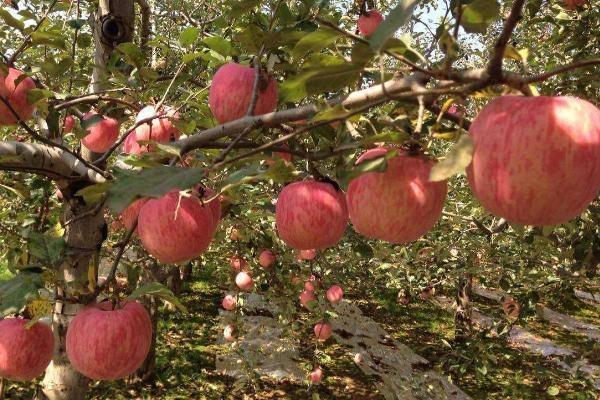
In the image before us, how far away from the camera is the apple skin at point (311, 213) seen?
4.38 ft

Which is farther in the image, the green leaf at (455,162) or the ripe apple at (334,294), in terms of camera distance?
the ripe apple at (334,294)

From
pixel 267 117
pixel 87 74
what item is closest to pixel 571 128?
pixel 267 117

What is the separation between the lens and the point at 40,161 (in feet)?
5.36

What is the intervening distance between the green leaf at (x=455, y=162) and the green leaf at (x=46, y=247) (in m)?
1.21

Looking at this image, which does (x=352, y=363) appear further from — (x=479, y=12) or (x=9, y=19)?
(x=479, y=12)

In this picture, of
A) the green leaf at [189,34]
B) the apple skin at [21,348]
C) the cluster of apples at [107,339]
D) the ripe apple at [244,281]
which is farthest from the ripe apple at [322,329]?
the green leaf at [189,34]

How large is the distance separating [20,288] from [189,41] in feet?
3.50

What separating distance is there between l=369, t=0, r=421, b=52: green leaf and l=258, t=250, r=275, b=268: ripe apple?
3.42 meters

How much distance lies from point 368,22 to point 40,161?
5.77 ft

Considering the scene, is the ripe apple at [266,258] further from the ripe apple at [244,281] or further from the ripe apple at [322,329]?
the ripe apple at [322,329]

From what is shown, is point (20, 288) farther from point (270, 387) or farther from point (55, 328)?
point (270, 387)

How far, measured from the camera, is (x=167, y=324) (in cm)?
737

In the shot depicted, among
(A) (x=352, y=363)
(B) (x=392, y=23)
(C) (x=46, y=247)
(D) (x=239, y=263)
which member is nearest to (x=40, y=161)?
(C) (x=46, y=247)

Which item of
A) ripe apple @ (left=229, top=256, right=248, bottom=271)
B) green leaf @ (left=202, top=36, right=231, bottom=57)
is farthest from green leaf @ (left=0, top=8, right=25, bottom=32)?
ripe apple @ (left=229, top=256, right=248, bottom=271)
